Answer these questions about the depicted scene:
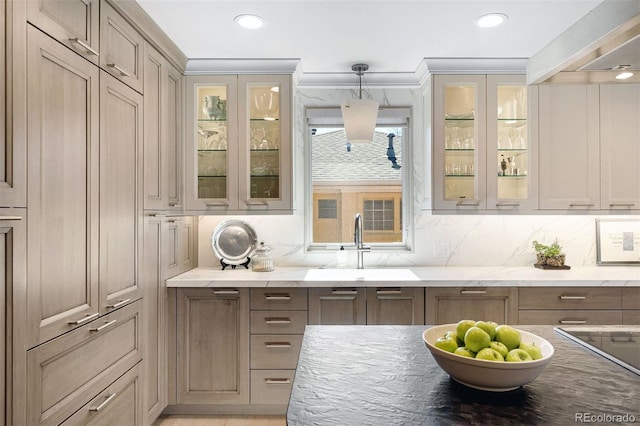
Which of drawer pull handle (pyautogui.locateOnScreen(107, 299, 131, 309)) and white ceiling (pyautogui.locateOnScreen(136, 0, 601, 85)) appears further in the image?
white ceiling (pyautogui.locateOnScreen(136, 0, 601, 85))

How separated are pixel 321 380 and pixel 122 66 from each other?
1815mm

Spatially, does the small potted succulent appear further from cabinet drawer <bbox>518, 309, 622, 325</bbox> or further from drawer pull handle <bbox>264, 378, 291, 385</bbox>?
drawer pull handle <bbox>264, 378, 291, 385</bbox>

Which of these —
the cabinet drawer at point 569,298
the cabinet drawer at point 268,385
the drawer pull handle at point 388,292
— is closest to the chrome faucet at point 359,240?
the drawer pull handle at point 388,292

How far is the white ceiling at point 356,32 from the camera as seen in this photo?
203cm

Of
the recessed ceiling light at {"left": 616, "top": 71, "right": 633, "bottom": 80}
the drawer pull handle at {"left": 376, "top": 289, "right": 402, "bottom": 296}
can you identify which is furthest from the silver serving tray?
the recessed ceiling light at {"left": 616, "top": 71, "right": 633, "bottom": 80}

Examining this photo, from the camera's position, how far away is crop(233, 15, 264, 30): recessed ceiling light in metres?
2.14

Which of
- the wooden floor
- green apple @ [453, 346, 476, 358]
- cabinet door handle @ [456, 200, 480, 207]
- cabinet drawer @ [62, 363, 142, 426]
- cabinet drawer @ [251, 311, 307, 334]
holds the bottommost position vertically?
the wooden floor

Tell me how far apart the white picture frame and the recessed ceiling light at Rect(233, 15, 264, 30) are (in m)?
2.97

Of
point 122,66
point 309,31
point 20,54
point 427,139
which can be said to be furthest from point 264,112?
point 20,54

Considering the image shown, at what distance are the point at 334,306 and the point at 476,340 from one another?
5.37 ft

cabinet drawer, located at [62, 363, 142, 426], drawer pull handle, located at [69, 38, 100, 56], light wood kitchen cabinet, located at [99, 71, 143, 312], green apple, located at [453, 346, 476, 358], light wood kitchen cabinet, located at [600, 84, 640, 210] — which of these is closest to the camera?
green apple, located at [453, 346, 476, 358]

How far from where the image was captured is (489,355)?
96 cm

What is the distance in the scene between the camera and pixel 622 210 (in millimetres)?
2779

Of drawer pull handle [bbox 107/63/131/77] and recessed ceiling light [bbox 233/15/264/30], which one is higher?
recessed ceiling light [bbox 233/15/264/30]
